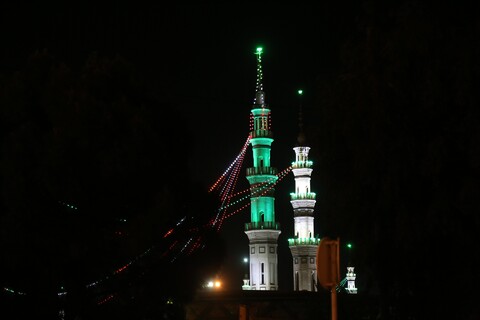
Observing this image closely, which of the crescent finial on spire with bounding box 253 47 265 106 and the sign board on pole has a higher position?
the crescent finial on spire with bounding box 253 47 265 106

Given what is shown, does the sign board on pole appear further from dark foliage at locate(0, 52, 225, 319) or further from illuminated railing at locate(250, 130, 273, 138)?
illuminated railing at locate(250, 130, 273, 138)

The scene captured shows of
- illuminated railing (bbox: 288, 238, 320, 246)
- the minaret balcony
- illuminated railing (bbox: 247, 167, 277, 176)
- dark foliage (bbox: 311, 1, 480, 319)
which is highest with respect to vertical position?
the minaret balcony

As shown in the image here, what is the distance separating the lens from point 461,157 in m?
14.9

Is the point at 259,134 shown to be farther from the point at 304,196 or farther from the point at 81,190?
the point at 81,190

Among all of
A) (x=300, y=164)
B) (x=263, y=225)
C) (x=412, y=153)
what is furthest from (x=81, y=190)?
(x=300, y=164)

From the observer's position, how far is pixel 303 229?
7656 centimetres

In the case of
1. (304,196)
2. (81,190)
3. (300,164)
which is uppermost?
(300,164)

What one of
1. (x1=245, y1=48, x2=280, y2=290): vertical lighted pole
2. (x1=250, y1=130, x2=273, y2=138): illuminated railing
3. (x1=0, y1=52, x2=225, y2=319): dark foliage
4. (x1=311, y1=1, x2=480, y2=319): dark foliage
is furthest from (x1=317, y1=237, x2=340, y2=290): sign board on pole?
(x1=250, y1=130, x2=273, y2=138): illuminated railing

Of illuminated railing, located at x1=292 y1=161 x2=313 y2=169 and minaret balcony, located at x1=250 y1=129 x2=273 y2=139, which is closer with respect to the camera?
minaret balcony, located at x1=250 y1=129 x2=273 y2=139

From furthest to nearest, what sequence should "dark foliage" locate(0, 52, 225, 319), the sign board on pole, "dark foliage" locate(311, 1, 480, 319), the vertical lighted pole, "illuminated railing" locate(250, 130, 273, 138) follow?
"illuminated railing" locate(250, 130, 273, 138) → the vertical lighted pole → "dark foliage" locate(0, 52, 225, 319) → "dark foliage" locate(311, 1, 480, 319) → the sign board on pole

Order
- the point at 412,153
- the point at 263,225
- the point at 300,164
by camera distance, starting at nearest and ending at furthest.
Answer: the point at 412,153, the point at 263,225, the point at 300,164

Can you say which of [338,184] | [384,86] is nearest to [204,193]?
[338,184]

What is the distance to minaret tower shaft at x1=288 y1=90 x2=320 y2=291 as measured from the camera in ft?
247

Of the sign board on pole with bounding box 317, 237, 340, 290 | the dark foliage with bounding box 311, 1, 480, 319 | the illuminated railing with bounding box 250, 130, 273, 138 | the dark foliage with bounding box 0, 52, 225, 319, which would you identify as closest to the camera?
the sign board on pole with bounding box 317, 237, 340, 290
